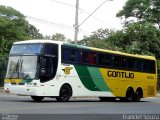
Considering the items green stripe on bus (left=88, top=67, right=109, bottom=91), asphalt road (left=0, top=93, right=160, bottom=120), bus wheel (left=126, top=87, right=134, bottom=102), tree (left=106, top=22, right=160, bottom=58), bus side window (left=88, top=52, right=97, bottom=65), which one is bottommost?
asphalt road (left=0, top=93, right=160, bottom=120)

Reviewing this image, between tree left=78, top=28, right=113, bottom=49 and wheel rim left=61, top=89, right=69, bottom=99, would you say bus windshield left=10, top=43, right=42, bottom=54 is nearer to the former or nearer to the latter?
wheel rim left=61, top=89, right=69, bottom=99

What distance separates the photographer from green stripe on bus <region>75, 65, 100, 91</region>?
2652 centimetres

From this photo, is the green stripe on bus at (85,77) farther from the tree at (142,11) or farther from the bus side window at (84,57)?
the tree at (142,11)

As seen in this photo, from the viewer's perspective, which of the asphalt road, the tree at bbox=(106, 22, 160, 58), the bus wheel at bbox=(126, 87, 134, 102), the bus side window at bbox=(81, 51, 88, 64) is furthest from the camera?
the tree at bbox=(106, 22, 160, 58)

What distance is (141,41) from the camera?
2360 inches

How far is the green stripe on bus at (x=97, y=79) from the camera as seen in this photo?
2752 centimetres

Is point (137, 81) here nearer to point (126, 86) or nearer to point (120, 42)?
point (126, 86)

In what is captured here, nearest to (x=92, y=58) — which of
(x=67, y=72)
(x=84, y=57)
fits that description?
(x=84, y=57)

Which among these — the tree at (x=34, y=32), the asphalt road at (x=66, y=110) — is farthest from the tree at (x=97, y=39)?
the asphalt road at (x=66, y=110)

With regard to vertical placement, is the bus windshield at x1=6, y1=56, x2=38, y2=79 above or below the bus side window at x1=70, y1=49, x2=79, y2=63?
below

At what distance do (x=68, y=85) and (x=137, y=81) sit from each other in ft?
23.1

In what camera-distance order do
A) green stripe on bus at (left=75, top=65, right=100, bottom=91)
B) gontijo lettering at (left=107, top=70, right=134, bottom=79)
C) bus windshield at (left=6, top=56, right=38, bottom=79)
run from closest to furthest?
bus windshield at (left=6, top=56, right=38, bottom=79) → green stripe on bus at (left=75, top=65, right=100, bottom=91) → gontijo lettering at (left=107, top=70, right=134, bottom=79)

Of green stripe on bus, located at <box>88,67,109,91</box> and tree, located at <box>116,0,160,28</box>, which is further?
tree, located at <box>116,0,160,28</box>

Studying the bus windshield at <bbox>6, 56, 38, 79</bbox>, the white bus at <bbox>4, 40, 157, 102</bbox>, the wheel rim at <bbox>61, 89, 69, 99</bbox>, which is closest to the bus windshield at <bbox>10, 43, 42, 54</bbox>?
the white bus at <bbox>4, 40, 157, 102</bbox>
